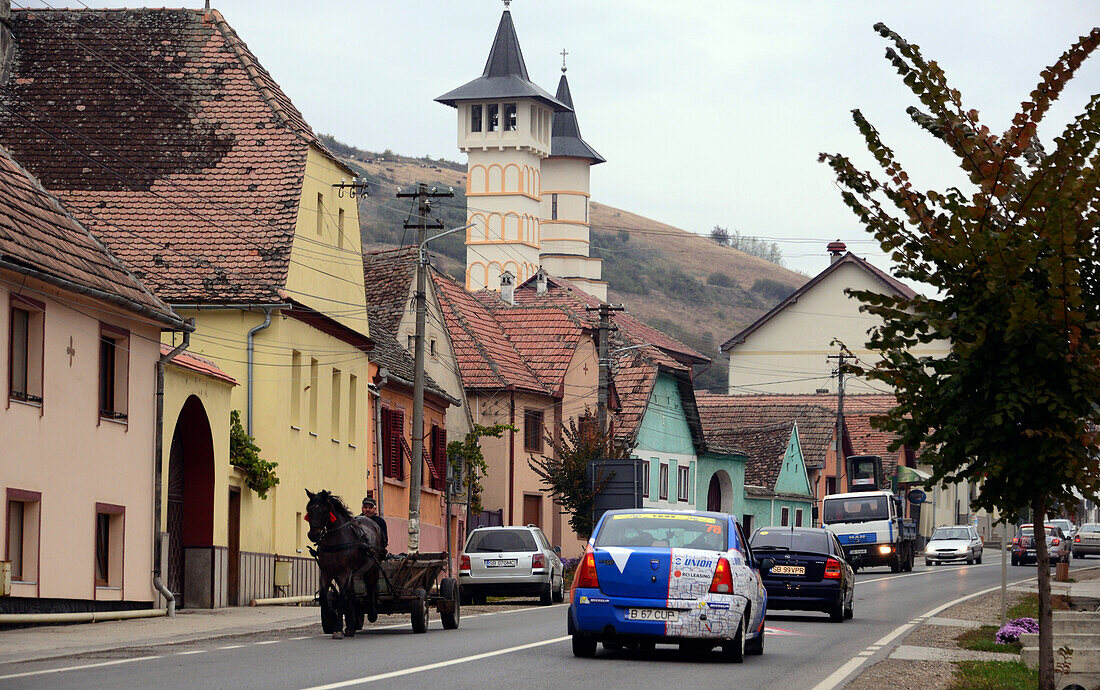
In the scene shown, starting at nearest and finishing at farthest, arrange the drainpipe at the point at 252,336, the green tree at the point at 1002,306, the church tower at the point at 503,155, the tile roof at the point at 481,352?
the green tree at the point at 1002,306, the drainpipe at the point at 252,336, the tile roof at the point at 481,352, the church tower at the point at 503,155

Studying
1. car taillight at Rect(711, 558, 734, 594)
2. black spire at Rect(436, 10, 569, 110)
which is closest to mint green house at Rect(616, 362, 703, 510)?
car taillight at Rect(711, 558, 734, 594)

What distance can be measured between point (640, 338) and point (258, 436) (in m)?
57.0

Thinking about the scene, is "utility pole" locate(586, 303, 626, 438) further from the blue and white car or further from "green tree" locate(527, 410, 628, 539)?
the blue and white car

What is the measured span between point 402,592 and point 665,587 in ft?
17.4

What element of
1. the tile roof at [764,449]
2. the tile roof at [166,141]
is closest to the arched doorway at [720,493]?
the tile roof at [764,449]

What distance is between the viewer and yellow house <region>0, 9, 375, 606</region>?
3006cm

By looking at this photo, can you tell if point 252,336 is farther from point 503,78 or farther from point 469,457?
point 503,78

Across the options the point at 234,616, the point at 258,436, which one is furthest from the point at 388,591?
the point at 258,436

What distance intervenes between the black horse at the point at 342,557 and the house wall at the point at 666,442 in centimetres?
4137

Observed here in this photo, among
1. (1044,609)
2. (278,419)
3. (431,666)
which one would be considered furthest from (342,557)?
(278,419)

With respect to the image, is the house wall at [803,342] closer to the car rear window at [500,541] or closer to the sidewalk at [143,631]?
the car rear window at [500,541]

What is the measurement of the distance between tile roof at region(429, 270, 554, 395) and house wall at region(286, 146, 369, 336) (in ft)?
38.2

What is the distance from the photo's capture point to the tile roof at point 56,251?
22578 mm

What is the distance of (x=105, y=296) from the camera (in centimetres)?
2417
